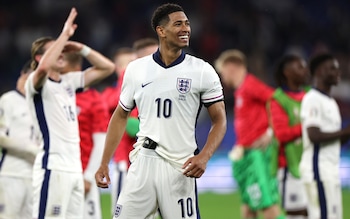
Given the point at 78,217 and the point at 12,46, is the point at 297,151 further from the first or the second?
the point at 12,46

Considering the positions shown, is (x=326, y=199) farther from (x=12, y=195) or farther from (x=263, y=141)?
(x=12, y=195)

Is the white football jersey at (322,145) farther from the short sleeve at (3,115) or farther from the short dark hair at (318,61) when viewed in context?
the short sleeve at (3,115)

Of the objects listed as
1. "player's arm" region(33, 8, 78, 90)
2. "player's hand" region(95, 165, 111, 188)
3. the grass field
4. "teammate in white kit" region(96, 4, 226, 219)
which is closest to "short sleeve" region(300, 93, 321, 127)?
"teammate in white kit" region(96, 4, 226, 219)

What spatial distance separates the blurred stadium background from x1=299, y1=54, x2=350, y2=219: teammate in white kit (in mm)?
12862

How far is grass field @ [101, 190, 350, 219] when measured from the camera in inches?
575

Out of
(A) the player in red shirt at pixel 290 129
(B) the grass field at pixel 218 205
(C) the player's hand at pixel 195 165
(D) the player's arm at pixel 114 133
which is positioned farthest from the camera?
(B) the grass field at pixel 218 205

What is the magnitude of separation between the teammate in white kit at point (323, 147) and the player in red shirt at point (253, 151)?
6.37 ft

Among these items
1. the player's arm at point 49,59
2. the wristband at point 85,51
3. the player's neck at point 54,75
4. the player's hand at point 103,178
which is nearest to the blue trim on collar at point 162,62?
the player's hand at point 103,178

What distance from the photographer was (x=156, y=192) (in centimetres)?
669

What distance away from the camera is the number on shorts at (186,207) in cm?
665

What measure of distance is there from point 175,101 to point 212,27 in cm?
1831

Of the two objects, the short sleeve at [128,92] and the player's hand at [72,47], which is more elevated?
the player's hand at [72,47]

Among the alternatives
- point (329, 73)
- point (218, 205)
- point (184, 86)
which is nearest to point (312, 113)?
point (329, 73)

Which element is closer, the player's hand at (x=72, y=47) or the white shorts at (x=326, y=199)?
the player's hand at (x=72, y=47)
